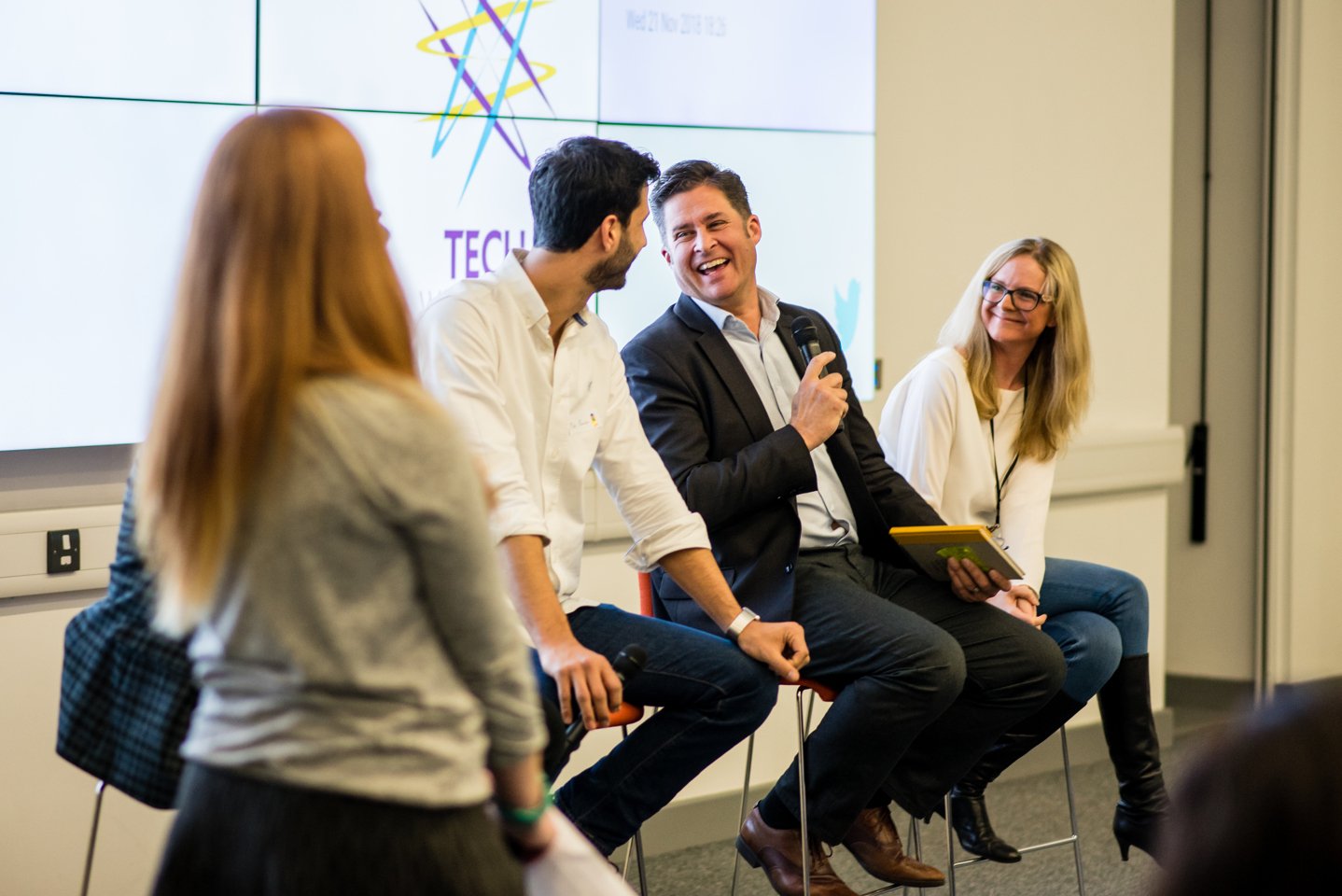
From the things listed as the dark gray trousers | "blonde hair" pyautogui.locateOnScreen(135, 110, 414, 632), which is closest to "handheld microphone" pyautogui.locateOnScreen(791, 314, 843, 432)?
the dark gray trousers

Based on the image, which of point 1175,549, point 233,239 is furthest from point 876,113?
point 233,239

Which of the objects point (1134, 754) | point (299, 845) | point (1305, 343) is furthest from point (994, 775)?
point (1305, 343)

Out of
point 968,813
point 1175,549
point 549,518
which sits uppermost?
point 549,518

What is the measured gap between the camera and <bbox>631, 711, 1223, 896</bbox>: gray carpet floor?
3205mm

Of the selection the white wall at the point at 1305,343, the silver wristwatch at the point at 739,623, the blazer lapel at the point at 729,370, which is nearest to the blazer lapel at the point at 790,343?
the blazer lapel at the point at 729,370

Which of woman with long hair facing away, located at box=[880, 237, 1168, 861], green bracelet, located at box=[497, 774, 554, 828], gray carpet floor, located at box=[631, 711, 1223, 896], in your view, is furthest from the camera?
gray carpet floor, located at box=[631, 711, 1223, 896]

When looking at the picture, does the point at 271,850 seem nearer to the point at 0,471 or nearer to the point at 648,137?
the point at 0,471

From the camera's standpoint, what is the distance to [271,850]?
3.88 feet

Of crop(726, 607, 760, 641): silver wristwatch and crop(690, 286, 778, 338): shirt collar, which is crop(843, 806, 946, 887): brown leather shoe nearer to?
crop(726, 607, 760, 641): silver wristwatch

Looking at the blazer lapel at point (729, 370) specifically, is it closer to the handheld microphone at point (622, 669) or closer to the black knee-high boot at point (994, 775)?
the handheld microphone at point (622, 669)

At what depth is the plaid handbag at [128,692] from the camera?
161 cm

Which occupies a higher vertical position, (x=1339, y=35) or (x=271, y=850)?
(x=1339, y=35)

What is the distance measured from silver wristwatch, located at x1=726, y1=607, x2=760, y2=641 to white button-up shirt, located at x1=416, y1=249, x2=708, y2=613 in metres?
0.15

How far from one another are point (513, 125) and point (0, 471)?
4.19ft
